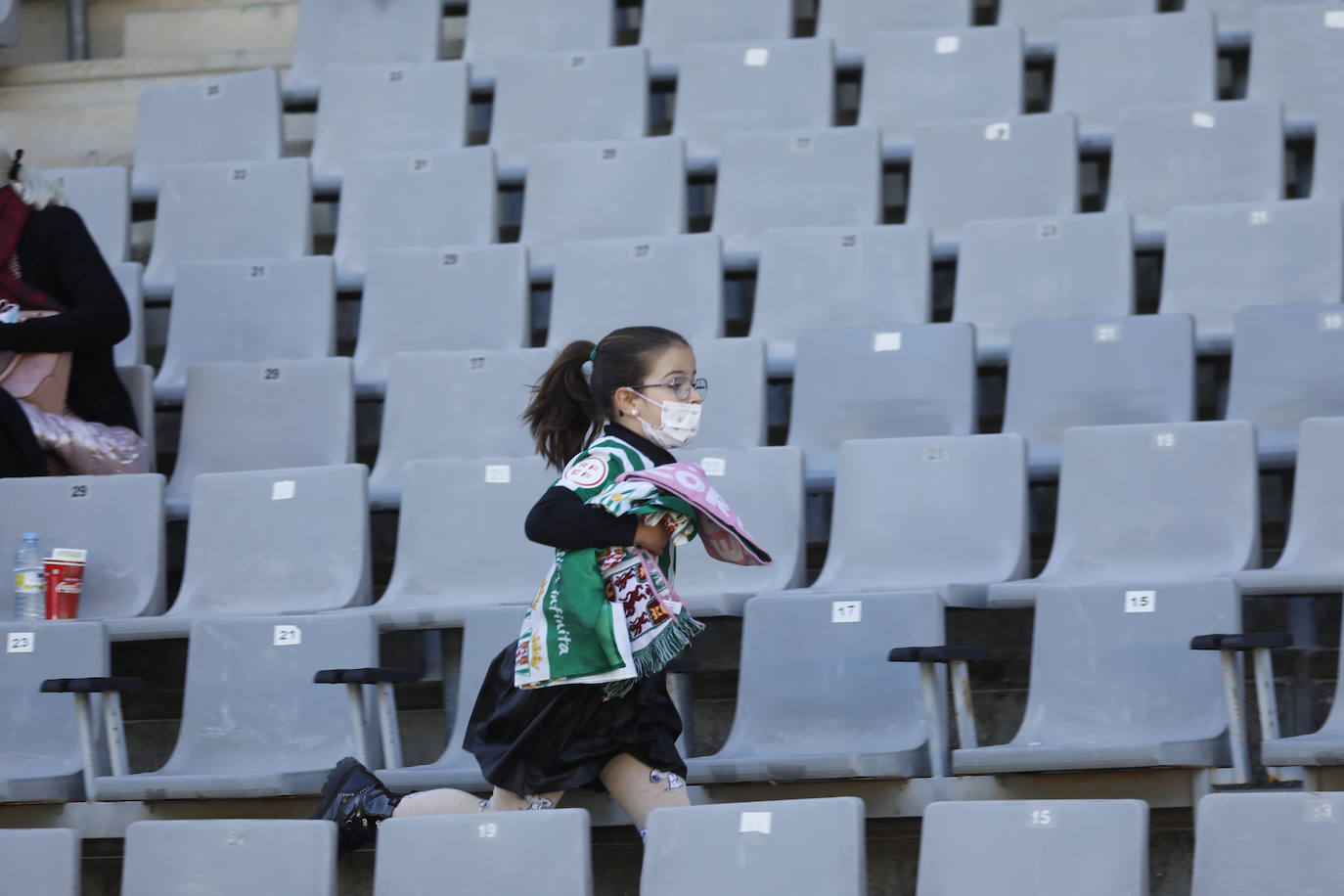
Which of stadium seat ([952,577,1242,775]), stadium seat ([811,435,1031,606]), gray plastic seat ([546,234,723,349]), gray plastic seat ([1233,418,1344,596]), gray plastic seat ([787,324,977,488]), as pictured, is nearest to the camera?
stadium seat ([952,577,1242,775])

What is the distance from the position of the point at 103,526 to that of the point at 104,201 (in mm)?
1451

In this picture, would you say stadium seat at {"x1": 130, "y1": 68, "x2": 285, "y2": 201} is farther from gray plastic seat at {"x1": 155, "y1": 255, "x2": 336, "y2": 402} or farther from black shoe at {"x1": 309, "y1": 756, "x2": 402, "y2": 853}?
black shoe at {"x1": 309, "y1": 756, "x2": 402, "y2": 853}

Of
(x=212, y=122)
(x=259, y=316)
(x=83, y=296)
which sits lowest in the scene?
(x=83, y=296)

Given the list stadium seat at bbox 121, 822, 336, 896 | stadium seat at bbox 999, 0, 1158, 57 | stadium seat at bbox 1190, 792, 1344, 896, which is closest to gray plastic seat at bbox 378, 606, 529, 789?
stadium seat at bbox 121, 822, 336, 896

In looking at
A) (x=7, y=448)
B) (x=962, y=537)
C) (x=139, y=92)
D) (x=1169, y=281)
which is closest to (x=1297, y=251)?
(x=1169, y=281)

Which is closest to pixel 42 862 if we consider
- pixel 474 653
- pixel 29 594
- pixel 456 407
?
pixel 474 653

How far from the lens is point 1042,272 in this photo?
4000mm

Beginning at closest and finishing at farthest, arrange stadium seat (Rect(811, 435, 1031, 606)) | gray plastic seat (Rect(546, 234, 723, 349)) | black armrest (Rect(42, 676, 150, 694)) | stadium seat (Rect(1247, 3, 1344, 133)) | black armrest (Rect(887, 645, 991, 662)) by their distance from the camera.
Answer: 1. black armrest (Rect(887, 645, 991, 662))
2. black armrest (Rect(42, 676, 150, 694))
3. stadium seat (Rect(811, 435, 1031, 606))
4. gray plastic seat (Rect(546, 234, 723, 349))
5. stadium seat (Rect(1247, 3, 1344, 133))

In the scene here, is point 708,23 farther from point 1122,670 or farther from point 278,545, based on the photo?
point 1122,670

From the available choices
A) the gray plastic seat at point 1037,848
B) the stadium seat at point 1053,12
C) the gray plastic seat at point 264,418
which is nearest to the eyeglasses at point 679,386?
the gray plastic seat at point 1037,848

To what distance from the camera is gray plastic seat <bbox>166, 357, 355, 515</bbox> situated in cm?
390

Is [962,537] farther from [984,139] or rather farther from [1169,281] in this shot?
[984,139]

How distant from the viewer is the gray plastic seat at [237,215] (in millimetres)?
4629

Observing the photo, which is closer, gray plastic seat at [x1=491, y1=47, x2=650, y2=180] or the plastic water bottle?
the plastic water bottle
